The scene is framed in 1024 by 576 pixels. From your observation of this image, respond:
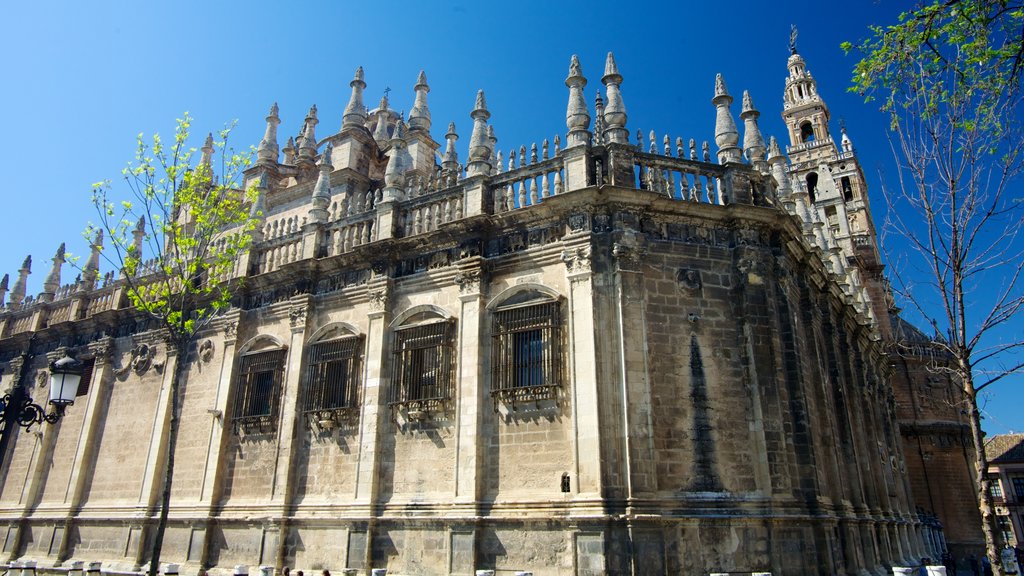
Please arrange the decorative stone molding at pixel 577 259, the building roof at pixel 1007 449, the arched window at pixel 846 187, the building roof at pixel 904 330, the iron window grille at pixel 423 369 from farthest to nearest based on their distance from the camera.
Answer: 1. the building roof at pixel 1007 449
2. the arched window at pixel 846 187
3. the building roof at pixel 904 330
4. the iron window grille at pixel 423 369
5. the decorative stone molding at pixel 577 259

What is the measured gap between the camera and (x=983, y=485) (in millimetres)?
10438

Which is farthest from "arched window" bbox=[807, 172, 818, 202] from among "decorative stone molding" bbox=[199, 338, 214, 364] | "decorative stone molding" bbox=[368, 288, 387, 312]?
"decorative stone molding" bbox=[199, 338, 214, 364]

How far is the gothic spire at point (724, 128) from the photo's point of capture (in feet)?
50.9

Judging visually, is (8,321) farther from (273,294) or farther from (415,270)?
(415,270)

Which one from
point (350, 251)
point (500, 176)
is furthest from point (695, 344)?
point (350, 251)

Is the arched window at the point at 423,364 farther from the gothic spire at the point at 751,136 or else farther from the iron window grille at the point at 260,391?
the gothic spire at the point at 751,136

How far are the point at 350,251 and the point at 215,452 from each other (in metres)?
6.23

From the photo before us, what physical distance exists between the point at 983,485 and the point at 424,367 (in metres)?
10.4

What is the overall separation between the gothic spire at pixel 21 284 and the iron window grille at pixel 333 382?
17.3 meters

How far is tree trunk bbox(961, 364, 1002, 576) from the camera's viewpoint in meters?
10.0

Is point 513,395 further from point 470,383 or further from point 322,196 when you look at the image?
point 322,196

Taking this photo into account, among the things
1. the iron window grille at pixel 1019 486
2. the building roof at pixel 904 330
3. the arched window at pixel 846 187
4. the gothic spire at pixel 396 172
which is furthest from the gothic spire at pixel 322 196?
the iron window grille at pixel 1019 486

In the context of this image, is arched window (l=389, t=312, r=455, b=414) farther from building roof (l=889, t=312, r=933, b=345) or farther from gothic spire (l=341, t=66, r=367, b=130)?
building roof (l=889, t=312, r=933, b=345)

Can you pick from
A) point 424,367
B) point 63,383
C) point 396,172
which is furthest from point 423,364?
point 63,383
